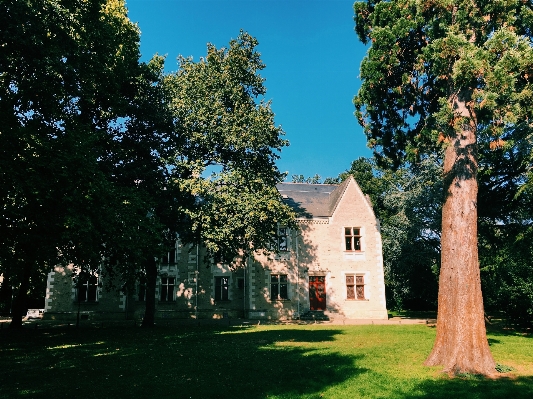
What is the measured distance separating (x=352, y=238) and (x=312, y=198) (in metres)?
5.96

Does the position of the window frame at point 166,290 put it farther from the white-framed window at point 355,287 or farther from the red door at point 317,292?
the white-framed window at point 355,287

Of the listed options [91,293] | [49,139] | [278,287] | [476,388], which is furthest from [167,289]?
[476,388]

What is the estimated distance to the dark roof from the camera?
3619 centimetres

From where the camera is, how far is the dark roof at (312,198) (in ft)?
119

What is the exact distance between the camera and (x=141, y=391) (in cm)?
898

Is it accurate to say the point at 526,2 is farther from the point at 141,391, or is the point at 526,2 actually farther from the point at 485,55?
the point at 141,391

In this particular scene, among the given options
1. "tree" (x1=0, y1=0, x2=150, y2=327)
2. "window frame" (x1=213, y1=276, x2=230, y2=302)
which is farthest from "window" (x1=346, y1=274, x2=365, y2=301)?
"tree" (x1=0, y1=0, x2=150, y2=327)

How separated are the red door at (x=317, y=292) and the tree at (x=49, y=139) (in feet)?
68.5

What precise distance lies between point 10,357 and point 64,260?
577 cm

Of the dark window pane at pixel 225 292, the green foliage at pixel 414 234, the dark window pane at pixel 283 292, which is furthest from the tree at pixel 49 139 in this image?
the green foliage at pixel 414 234

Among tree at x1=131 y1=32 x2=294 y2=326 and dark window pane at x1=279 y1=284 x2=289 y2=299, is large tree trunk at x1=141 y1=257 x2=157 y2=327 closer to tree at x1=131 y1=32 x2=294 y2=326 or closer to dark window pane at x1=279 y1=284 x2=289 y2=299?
tree at x1=131 y1=32 x2=294 y2=326

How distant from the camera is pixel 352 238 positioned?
35312mm

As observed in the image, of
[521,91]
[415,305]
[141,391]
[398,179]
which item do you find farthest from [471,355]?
[415,305]

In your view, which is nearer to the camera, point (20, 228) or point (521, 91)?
point (521, 91)
